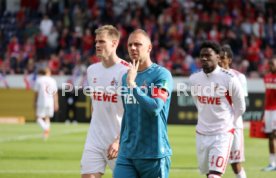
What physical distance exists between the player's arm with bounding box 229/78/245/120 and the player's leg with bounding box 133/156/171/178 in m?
3.53

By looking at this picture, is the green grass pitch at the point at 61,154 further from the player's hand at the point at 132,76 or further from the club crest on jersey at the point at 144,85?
the player's hand at the point at 132,76

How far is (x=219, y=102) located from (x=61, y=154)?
910 centimetres

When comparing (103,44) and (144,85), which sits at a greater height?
(103,44)

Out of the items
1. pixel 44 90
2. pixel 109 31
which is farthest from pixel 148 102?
pixel 44 90

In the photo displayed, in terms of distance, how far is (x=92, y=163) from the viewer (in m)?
11.2

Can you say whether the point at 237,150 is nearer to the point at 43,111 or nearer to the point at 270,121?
the point at 270,121

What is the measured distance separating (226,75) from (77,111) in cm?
2361

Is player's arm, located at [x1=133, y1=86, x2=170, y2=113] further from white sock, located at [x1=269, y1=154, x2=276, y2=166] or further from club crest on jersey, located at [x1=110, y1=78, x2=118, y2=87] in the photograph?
white sock, located at [x1=269, y1=154, x2=276, y2=166]

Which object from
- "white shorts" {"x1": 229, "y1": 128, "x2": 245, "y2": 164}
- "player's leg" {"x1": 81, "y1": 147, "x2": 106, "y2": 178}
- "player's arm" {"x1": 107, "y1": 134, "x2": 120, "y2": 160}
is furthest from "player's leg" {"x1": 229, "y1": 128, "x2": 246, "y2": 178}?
"player's arm" {"x1": 107, "y1": 134, "x2": 120, "y2": 160}

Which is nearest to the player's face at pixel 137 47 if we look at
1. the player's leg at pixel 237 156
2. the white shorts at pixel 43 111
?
the player's leg at pixel 237 156

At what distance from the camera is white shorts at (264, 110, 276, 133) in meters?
19.5

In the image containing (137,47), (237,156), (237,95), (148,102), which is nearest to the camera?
(148,102)

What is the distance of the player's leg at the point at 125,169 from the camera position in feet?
31.7

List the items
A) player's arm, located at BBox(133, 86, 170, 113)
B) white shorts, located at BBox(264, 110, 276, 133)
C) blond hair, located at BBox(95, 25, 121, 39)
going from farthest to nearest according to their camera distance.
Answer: white shorts, located at BBox(264, 110, 276, 133)
blond hair, located at BBox(95, 25, 121, 39)
player's arm, located at BBox(133, 86, 170, 113)
